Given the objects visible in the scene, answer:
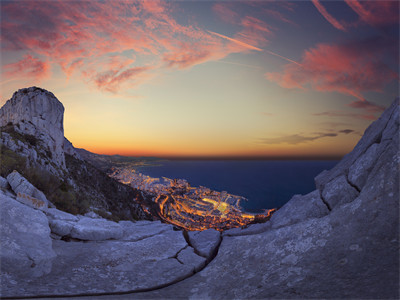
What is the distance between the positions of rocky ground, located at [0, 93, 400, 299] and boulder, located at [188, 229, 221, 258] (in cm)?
5

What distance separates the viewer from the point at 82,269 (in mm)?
5082

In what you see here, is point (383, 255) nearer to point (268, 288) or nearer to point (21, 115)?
point (268, 288)

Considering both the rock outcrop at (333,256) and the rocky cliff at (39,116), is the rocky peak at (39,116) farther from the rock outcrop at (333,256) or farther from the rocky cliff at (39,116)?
the rock outcrop at (333,256)

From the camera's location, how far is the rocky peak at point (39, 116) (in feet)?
76.5

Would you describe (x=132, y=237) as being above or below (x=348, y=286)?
below

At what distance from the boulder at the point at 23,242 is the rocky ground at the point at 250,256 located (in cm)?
2

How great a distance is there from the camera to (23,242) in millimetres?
5027

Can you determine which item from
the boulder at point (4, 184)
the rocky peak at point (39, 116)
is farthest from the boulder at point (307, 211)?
the rocky peak at point (39, 116)

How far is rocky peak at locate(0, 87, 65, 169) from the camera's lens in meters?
23.3

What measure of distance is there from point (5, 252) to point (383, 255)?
832cm

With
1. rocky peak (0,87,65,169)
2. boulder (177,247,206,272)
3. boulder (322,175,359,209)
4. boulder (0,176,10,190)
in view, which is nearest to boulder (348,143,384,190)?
boulder (322,175,359,209)

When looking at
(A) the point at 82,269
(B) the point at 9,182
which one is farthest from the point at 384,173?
(B) the point at 9,182

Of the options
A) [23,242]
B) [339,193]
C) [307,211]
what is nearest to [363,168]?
[339,193]

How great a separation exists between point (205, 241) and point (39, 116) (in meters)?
29.8
